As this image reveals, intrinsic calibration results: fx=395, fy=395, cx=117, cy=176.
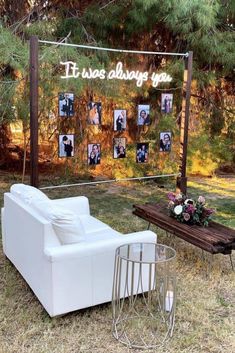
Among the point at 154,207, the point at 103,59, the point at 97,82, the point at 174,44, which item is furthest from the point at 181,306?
the point at 174,44

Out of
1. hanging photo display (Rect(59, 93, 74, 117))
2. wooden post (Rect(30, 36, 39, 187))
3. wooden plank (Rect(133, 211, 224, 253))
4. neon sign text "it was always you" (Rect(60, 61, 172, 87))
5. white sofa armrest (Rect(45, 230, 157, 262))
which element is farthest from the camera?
hanging photo display (Rect(59, 93, 74, 117))

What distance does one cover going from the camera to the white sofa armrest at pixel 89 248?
8.59ft

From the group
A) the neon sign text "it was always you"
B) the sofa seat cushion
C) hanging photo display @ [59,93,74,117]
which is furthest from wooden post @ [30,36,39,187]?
the sofa seat cushion

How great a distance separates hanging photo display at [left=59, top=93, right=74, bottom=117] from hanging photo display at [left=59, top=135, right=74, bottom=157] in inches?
10.7

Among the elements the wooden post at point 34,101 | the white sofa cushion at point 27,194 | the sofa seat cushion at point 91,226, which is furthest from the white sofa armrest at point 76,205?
the wooden post at point 34,101

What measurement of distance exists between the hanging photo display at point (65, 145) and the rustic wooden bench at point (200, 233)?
1113 millimetres

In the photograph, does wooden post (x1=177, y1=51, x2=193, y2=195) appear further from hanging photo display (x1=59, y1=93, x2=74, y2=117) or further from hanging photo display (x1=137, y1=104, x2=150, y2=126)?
hanging photo display (x1=59, y1=93, x2=74, y2=117)

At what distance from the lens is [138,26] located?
5.92 metres

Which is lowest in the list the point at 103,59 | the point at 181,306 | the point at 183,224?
the point at 181,306

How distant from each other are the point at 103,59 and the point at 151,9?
3.16 ft

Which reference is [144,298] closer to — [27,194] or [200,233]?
[200,233]

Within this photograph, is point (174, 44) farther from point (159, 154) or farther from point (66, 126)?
point (66, 126)

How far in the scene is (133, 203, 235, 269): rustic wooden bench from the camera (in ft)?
10.5

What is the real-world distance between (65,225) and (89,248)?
0.23 metres
